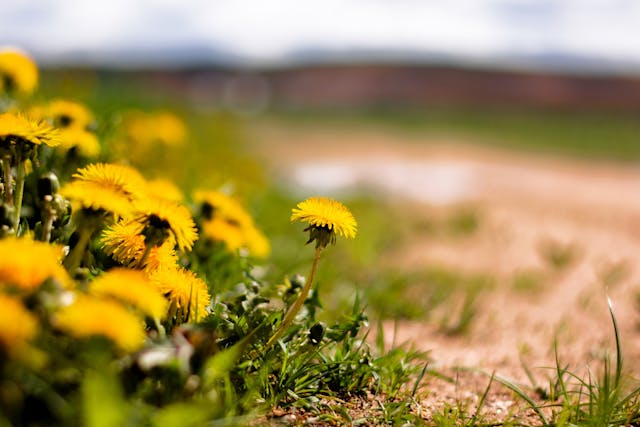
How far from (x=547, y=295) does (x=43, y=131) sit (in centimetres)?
271

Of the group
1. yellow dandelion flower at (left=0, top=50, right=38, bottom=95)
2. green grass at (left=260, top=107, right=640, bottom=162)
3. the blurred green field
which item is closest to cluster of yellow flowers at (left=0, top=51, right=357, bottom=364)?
the blurred green field

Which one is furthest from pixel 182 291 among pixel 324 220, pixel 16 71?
pixel 16 71

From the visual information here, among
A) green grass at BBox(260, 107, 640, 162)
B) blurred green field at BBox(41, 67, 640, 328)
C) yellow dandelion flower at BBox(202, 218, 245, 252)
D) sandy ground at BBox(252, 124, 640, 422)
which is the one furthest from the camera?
green grass at BBox(260, 107, 640, 162)

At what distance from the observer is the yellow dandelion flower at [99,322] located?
99 cm

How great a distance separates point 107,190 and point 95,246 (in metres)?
0.34

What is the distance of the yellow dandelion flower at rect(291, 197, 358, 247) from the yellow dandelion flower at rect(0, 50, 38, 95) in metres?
1.63

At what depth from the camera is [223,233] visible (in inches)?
77.4

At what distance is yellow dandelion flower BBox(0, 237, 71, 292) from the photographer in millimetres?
1044

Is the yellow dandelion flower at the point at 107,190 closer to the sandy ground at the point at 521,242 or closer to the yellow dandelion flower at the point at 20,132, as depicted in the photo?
the yellow dandelion flower at the point at 20,132

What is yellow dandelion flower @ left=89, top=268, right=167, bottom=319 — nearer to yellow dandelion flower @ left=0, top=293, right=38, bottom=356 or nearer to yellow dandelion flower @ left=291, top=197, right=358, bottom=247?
yellow dandelion flower @ left=0, top=293, right=38, bottom=356

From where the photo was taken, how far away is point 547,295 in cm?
337

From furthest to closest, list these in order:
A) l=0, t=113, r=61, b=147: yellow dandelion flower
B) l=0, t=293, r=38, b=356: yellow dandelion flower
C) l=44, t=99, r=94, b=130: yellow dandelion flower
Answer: l=44, t=99, r=94, b=130: yellow dandelion flower, l=0, t=113, r=61, b=147: yellow dandelion flower, l=0, t=293, r=38, b=356: yellow dandelion flower

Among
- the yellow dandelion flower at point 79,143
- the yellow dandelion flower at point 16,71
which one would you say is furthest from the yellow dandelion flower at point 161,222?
the yellow dandelion flower at point 16,71

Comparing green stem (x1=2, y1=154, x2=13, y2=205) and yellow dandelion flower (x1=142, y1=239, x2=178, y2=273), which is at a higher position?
green stem (x1=2, y1=154, x2=13, y2=205)
